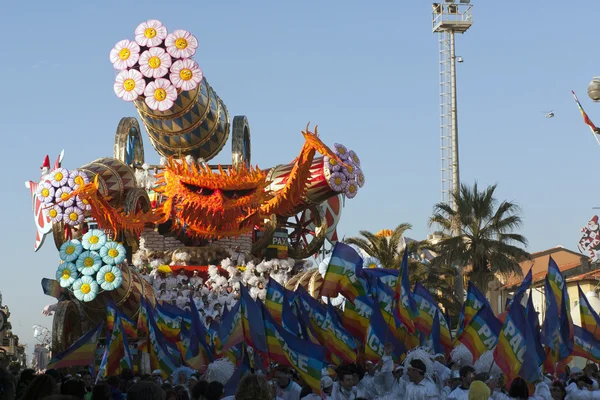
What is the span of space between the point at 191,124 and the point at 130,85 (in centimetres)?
248

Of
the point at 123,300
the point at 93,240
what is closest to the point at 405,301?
the point at 93,240

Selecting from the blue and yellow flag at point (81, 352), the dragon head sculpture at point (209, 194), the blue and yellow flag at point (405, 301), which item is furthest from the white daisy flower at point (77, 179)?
the blue and yellow flag at point (405, 301)

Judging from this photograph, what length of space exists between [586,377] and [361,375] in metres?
2.99

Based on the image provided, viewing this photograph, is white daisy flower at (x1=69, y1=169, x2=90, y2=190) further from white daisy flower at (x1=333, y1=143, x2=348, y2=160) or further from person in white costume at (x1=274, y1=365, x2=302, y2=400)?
person in white costume at (x1=274, y1=365, x2=302, y2=400)

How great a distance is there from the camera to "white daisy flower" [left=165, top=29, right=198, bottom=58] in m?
35.8

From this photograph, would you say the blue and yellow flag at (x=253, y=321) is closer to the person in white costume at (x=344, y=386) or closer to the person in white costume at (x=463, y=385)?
the person in white costume at (x=344, y=386)

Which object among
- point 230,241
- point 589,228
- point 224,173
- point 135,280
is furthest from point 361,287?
point 589,228

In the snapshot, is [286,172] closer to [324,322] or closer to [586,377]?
[324,322]

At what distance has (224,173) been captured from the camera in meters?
35.5

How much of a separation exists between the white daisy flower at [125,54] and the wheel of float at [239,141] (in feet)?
14.3

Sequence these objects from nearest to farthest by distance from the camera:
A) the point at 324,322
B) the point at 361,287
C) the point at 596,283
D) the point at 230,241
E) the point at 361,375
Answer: the point at 361,375, the point at 324,322, the point at 361,287, the point at 230,241, the point at 596,283

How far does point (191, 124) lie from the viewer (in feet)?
121

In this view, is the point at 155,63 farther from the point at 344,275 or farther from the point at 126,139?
the point at 344,275

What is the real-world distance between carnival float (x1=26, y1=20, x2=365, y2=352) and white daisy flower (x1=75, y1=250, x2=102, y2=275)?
2.85 metres
